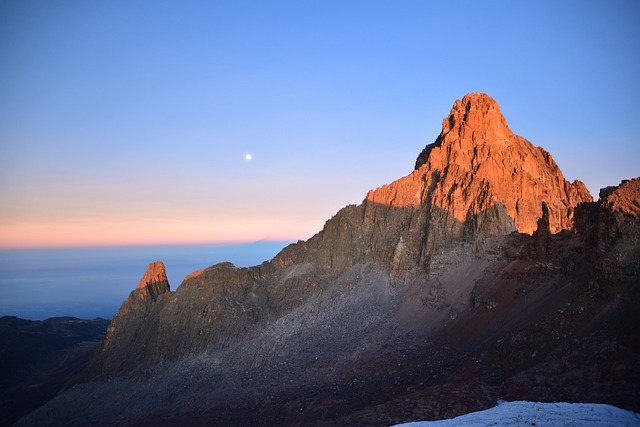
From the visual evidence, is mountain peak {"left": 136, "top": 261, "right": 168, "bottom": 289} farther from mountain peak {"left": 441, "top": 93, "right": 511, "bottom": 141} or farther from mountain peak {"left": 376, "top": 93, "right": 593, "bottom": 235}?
mountain peak {"left": 441, "top": 93, "right": 511, "bottom": 141}

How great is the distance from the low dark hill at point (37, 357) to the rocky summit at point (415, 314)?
43.5ft

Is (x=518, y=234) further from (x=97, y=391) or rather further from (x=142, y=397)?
(x=97, y=391)

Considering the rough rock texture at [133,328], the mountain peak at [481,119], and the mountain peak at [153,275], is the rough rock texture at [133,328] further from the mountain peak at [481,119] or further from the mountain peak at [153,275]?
the mountain peak at [481,119]

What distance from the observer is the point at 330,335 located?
176ft

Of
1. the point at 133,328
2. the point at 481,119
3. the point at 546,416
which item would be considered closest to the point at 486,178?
the point at 481,119

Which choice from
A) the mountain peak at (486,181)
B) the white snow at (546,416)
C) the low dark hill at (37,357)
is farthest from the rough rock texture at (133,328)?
the white snow at (546,416)

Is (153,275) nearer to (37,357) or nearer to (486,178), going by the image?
(37,357)

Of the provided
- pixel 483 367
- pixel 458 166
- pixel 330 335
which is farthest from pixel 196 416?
pixel 458 166

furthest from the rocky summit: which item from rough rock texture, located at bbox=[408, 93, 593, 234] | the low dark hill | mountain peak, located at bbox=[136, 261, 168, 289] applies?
the low dark hill

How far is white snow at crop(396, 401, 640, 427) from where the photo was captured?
22.4 meters

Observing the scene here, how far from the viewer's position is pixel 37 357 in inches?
3900

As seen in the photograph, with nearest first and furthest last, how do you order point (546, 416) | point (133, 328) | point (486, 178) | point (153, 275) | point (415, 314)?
point (546, 416)
point (415, 314)
point (486, 178)
point (133, 328)
point (153, 275)

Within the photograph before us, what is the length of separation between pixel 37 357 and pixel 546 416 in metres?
111

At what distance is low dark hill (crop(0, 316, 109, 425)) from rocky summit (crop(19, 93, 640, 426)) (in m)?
13.3
